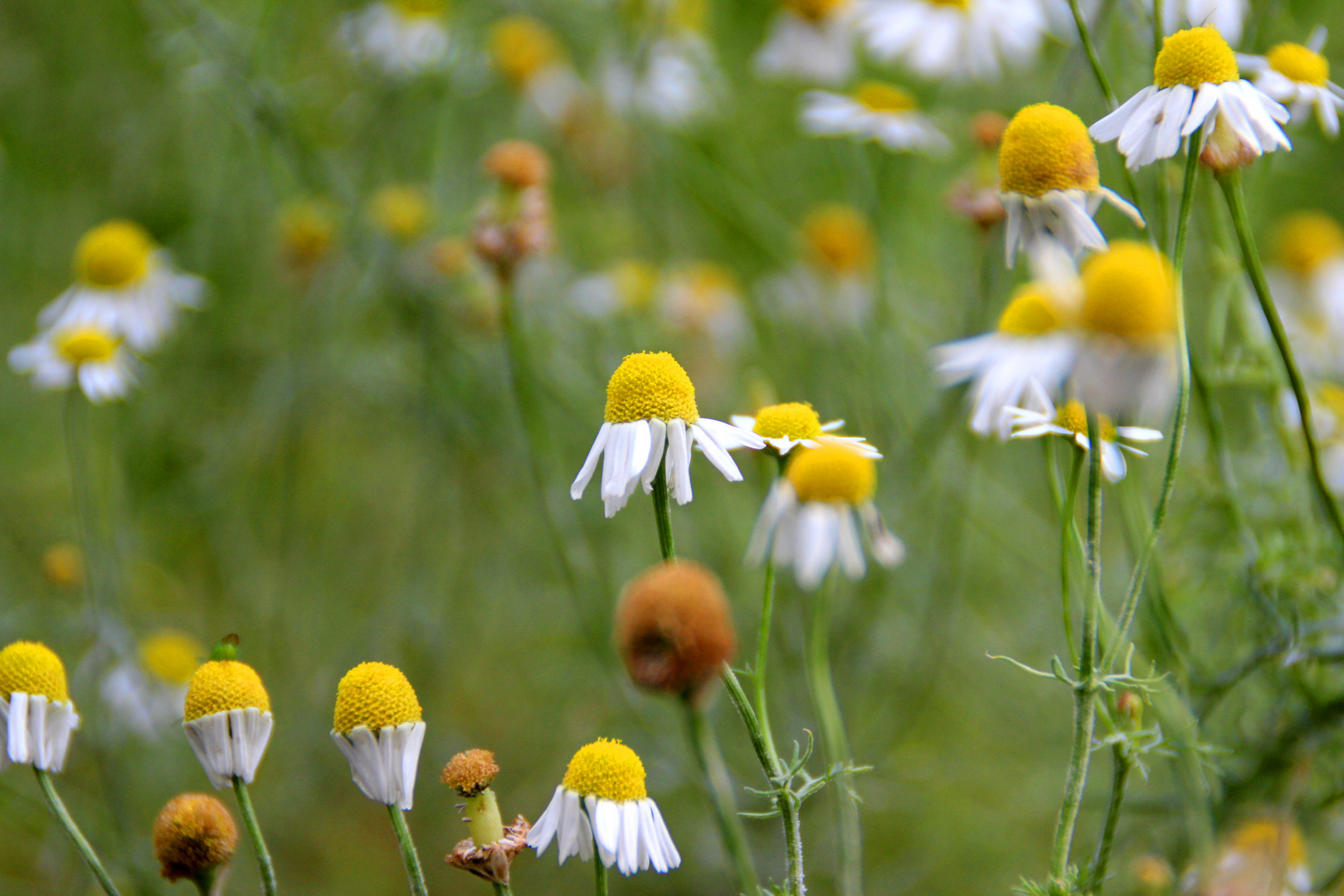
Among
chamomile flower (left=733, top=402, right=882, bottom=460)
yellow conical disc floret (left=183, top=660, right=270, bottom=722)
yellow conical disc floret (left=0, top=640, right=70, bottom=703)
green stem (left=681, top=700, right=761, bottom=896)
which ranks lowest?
green stem (left=681, top=700, right=761, bottom=896)

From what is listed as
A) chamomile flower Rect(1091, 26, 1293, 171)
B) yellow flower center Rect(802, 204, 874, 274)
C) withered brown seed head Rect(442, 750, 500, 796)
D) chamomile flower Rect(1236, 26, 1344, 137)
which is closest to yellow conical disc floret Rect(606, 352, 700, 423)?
withered brown seed head Rect(442, 750, 500, 796)

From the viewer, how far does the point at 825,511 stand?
0.65m

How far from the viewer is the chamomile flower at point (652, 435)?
54 centimetres

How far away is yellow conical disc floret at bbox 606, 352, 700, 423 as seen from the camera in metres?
0.57

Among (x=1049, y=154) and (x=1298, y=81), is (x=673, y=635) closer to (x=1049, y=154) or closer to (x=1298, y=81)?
(x=1049, y=154)

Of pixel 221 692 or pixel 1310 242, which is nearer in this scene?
pixel 221 692

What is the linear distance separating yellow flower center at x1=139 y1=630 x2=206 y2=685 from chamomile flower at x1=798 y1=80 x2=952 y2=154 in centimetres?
116

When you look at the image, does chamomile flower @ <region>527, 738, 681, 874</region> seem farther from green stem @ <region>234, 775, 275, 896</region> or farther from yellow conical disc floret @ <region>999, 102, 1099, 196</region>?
yellow conical disc floret @ <region>999, 102, 1099, 196</region>

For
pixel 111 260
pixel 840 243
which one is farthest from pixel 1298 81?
pixel 111 260

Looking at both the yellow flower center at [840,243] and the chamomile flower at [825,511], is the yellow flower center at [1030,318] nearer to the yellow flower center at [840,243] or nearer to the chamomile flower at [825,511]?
the chamomile flower at [825,511]

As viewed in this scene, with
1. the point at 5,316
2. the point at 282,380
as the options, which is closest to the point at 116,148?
the point at 5,316

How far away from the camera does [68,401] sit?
1021 millimetres

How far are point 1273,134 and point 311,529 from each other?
169 centimetres

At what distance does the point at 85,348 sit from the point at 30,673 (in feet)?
2.31
